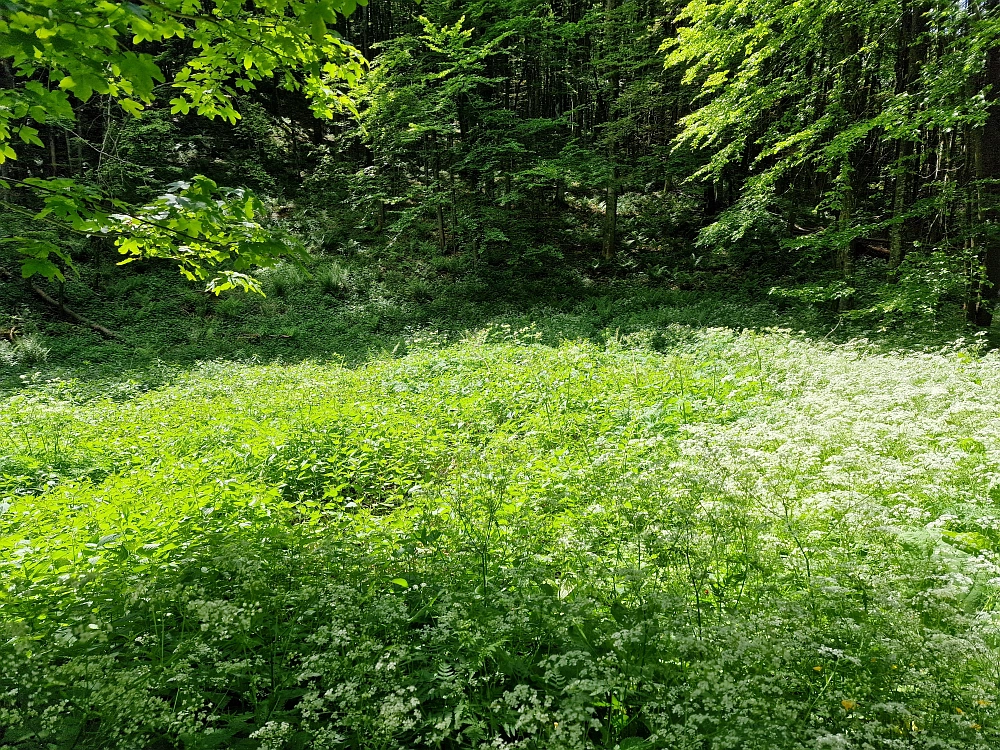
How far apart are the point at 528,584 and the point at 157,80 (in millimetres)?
3748

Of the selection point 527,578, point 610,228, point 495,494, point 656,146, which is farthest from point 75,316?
point 656,146

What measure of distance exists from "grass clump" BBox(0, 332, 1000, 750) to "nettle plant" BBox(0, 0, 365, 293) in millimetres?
1954

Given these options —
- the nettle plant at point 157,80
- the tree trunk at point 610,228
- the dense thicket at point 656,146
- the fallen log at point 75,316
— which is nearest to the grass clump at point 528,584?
the nettle plant at point 157,80

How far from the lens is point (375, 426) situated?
6.12 metres

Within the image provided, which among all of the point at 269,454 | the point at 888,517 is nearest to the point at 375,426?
the point at 269,454

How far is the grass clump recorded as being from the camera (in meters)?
2.06

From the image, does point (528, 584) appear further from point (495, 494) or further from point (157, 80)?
point (157, 80)

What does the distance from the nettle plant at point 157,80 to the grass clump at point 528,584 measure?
1954 mm

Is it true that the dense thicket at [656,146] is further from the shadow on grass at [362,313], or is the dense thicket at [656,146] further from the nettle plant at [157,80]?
the nettle plant at [157,80]

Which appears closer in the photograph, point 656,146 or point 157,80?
point 157,80

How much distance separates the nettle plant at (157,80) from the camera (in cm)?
253

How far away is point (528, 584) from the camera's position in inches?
116

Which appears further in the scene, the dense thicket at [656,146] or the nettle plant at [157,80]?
the dense thicket at [656,146]

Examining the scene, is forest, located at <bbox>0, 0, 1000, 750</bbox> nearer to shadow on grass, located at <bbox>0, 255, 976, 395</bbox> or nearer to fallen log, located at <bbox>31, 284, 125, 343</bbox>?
shadow on grass, located at <bbox>0, 255, 976, 395</bbox>
